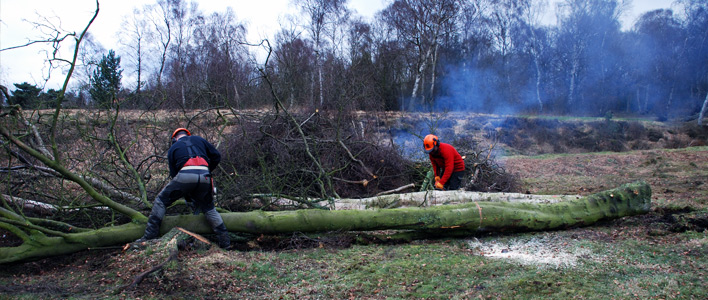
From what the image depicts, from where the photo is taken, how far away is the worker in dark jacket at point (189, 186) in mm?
3924

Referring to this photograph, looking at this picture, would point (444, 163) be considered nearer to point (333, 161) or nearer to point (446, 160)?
point (446, 160)

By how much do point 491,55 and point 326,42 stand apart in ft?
34.3

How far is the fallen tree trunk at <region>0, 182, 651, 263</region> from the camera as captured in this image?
12.9 feet

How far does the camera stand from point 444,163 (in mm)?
6336

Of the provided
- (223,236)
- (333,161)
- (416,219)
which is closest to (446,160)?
(416,219)

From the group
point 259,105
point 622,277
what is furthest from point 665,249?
point 259,105

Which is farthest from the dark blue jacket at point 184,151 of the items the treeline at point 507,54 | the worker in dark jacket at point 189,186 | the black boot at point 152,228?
the treeline at point 507,54

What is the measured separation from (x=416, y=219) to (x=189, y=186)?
2.42 m

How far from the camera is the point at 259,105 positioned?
34.9ft

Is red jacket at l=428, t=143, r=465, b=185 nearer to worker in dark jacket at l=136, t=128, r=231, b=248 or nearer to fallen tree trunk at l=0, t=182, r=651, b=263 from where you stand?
fallen tree trunk at l=0, t=182, r=651, b=263

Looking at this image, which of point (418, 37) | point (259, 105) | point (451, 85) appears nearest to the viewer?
point (259, 105)

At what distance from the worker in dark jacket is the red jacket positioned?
347 cm

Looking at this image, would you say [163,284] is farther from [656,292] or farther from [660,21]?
[660,21]

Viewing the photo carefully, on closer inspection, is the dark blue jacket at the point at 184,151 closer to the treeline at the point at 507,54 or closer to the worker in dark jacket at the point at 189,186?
the worker in dark jacket at the point at 189,186
